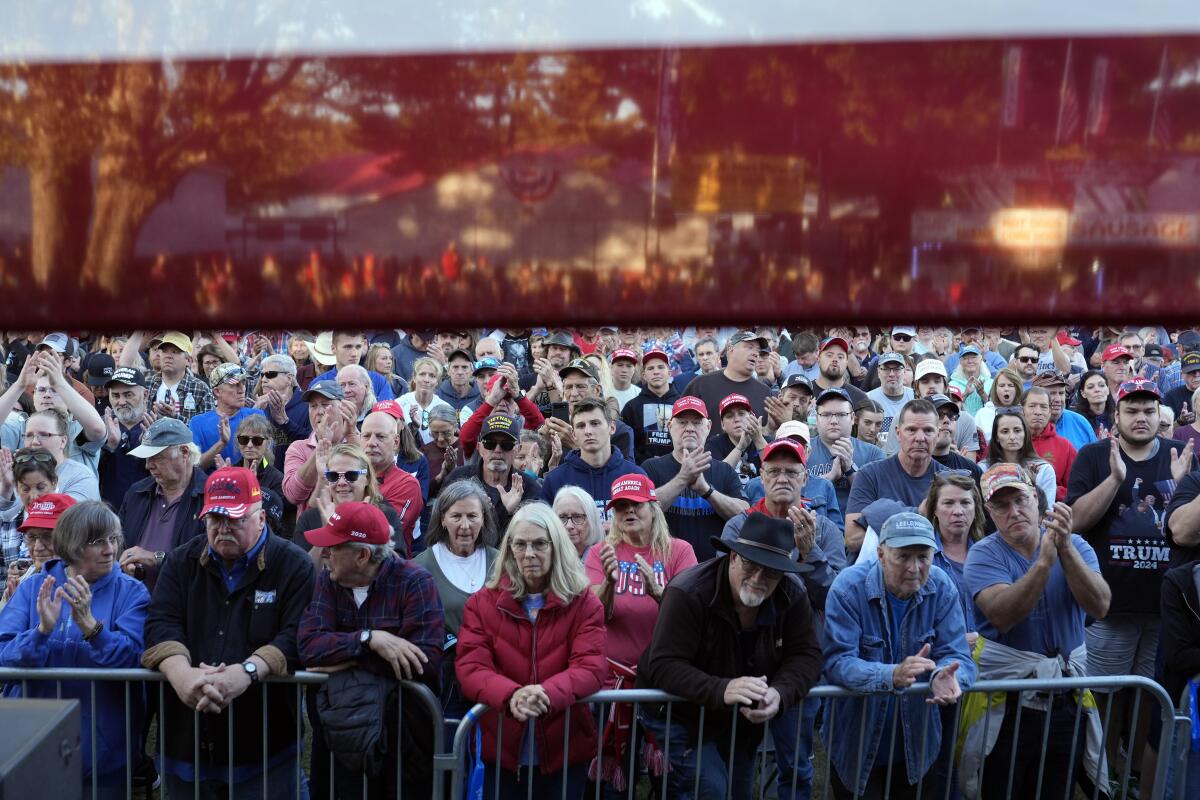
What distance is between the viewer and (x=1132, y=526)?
650cm

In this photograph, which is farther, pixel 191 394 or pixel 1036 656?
pixel 191 394

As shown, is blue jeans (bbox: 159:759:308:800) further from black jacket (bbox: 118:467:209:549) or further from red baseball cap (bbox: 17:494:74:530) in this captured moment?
black jacket (bbox: 118:467:209:549)

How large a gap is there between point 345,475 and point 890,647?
2933mm

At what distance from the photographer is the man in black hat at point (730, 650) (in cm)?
469

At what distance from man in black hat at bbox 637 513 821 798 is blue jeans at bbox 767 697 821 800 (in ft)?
1.58

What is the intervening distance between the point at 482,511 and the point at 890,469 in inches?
95.6

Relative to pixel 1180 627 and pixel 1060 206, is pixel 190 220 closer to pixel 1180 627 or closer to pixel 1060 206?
pixel 1060 206

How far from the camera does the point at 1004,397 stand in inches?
356

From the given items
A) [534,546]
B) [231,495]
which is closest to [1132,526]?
[534,546]

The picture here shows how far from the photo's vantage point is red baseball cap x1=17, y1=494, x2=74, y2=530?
5.38 meters

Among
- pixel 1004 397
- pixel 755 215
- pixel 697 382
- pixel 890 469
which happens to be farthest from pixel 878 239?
pixel 1004 397

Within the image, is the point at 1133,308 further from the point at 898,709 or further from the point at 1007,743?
the point at 1007,743

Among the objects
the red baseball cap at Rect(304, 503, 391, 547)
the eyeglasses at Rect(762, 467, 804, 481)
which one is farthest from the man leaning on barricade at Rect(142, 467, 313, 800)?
the eyeglasses at Rect(762, 467, 804, 481)

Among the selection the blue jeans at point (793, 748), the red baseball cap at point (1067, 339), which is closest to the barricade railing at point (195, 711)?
the blue jeans at point (793, 748)
